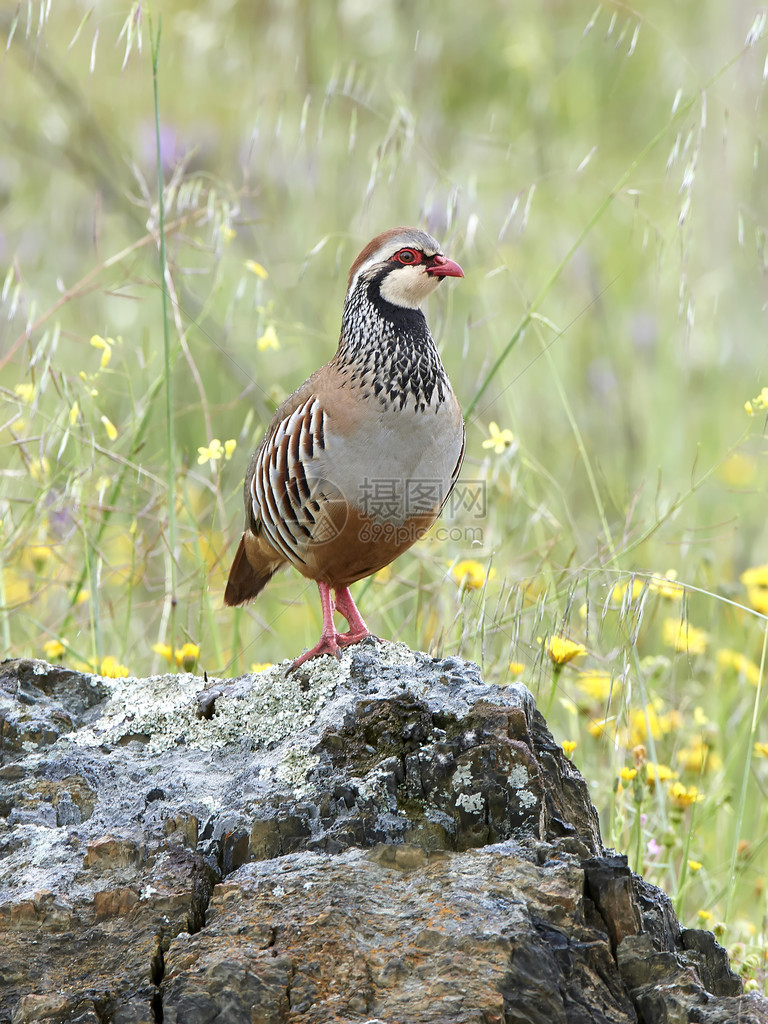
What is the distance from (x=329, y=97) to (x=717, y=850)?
10.7 ft

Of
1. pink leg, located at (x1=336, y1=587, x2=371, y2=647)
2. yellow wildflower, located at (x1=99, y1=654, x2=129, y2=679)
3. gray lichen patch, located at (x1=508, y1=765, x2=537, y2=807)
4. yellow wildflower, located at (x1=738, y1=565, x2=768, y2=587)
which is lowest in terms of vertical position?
yellow wildflower, located at (x1=99, y1=654, x2=129, y2=679)

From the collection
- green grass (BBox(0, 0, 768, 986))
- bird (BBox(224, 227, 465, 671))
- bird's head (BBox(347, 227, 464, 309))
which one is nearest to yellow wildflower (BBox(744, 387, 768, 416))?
green grass (BBox(0, 0, 768, 986))

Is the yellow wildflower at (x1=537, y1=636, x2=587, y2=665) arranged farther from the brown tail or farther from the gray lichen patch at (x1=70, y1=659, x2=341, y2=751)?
the brown tail

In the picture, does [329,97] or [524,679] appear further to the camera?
[329,97]

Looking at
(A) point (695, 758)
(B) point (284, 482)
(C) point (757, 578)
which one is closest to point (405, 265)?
(B) point (284, 482)

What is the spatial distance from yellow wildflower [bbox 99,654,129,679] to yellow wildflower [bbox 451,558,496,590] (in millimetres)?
1123

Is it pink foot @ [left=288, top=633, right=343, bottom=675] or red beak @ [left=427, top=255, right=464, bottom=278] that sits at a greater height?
red beak @ [left=427, top=255, right=464, bottom=278]

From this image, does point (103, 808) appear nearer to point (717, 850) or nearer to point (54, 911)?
point (54, 911)

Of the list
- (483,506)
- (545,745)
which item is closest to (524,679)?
(483,506)

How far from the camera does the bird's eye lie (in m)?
3.71

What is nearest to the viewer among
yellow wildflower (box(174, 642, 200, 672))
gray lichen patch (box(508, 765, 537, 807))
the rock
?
the rock

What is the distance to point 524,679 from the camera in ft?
12.7

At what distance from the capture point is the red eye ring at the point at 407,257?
12.2 ft

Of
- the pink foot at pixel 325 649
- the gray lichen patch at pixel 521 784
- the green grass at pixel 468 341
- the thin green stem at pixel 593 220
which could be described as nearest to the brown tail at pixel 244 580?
the green grass at pixel 468 341
